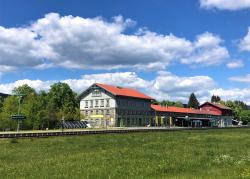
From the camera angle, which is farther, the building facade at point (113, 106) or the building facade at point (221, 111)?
the building facade at point (221, 111)

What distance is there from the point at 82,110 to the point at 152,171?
115 metres

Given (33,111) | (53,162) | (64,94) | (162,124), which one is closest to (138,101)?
(162,124)

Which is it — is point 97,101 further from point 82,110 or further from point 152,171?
point 152,171

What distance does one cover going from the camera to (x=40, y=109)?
10212 centimetres

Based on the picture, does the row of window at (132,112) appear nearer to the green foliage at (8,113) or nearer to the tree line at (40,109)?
the tree line at (40,109)

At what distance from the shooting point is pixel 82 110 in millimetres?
132250

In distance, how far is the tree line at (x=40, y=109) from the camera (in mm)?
98037

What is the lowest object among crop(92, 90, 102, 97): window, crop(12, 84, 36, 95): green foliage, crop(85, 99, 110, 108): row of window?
crop(85, 99, 110, 108): row of window

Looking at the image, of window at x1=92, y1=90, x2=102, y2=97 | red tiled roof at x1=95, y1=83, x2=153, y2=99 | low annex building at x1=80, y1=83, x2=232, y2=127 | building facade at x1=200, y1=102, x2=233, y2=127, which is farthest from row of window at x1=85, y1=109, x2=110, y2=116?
building facade at x1=200, y1=102, x2=233, y2=127

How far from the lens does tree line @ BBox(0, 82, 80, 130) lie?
9804cm

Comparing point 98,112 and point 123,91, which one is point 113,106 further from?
point 123,91

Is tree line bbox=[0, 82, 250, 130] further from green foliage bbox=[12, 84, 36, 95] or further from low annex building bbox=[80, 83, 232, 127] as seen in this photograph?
green foliage bbox=[12, 84, 36, 95]

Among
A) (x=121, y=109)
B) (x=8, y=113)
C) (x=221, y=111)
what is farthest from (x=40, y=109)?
(x=221, y=111)

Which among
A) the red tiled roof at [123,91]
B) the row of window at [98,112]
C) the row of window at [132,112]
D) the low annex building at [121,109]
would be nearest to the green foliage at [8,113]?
the low annex building at [121,109]
